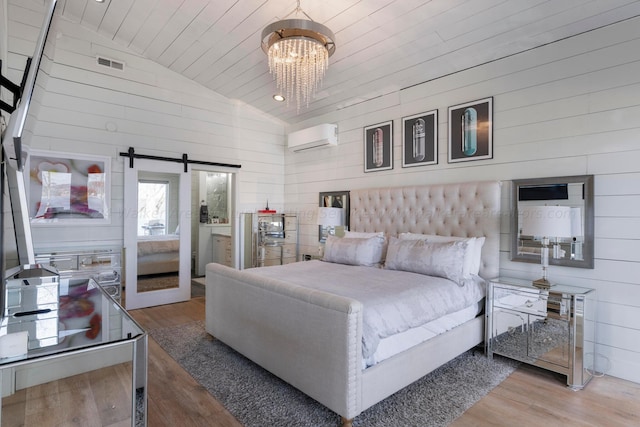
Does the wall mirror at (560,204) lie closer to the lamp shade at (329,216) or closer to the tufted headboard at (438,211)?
the tufted headboard at (438,211)

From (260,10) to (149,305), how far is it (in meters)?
3.77

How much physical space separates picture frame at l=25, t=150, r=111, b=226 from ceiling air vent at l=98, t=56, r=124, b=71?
1.12 m

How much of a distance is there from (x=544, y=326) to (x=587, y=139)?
1.53 metres

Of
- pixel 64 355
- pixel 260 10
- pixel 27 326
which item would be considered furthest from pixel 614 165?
pixel 27 326

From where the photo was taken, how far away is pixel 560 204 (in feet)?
9.27

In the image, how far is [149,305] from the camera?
4484 millimetres

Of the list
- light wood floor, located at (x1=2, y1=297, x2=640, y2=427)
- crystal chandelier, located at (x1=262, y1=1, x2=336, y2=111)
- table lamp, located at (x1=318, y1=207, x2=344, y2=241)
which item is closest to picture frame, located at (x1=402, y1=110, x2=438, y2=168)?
table lamp, located at (x1=318, y1=207, x2=344, y2=241)

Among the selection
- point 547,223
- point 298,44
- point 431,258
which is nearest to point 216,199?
point 298,44

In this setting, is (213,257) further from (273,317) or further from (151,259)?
(273,317)

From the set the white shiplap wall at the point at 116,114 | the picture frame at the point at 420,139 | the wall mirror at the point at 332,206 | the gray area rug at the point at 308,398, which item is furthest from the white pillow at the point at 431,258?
the white shiplap wall at the point at 116,114

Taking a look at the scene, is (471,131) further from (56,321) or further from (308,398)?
(56,321)

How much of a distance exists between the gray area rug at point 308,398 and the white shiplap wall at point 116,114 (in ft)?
7.43

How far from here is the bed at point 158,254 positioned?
440cm

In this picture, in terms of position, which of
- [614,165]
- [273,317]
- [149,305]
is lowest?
[149,305]
